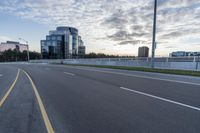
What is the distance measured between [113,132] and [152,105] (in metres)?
2.67

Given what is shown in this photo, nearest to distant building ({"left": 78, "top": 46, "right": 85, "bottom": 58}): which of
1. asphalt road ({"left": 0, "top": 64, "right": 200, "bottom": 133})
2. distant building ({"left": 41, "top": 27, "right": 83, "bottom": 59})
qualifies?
distant building ({"left": 41, "top": 27, "right": 83, "bottom": 59})

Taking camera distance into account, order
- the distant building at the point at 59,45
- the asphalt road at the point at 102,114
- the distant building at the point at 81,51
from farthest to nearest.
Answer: the distant building at the point at 81,51, the distant building at the point at 59,45, the asphalt road at the point at 102,114

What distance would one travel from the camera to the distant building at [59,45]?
113 metres

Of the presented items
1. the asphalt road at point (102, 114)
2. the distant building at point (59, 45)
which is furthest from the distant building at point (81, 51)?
the asphalt road at point (102, 114)

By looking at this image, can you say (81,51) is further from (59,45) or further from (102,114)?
(102,114)

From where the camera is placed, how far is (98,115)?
528 centimetres

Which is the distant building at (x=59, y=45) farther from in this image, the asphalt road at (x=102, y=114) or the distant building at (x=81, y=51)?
the asphalt road at (x=102, y=114)

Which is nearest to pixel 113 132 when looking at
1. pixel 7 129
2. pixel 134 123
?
pixel 134 123

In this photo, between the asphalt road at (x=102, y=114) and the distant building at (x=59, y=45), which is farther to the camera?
the distant building at (x=59, y=45)

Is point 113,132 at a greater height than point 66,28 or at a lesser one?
lesser

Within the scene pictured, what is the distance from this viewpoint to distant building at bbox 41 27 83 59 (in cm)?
11262

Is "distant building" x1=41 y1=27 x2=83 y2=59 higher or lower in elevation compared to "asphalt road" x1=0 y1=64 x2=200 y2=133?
higher

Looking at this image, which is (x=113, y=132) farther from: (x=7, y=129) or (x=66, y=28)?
(x=66, y=28)

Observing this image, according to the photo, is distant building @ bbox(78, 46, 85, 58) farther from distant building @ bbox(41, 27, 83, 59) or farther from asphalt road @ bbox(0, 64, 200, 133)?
asphalt road @ bbox(0, 64, 200, 133)
